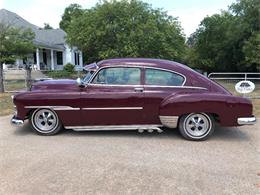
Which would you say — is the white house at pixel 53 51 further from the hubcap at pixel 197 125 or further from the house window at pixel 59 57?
the hubcap at pixel 197 125

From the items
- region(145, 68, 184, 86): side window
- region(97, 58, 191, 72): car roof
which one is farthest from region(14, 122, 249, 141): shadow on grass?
region(97, 58, 191, 72): car roof

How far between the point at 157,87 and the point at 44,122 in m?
2.44

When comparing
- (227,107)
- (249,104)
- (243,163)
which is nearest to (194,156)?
(243,163)

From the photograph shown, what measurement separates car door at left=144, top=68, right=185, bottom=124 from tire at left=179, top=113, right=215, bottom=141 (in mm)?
516

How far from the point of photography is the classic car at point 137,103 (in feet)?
19.4

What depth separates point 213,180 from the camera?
4.11 meters

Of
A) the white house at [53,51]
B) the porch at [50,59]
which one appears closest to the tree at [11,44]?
the porch at [50,59]

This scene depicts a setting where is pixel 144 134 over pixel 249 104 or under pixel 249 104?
under

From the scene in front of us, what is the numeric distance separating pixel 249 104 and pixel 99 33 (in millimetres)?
15893

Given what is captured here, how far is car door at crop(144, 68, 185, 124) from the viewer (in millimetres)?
6027

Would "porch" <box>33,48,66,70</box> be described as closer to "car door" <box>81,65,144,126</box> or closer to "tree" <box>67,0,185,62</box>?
"tree" <box>67,0,185,62</box>

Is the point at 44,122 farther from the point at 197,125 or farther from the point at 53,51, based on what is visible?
the point at 53,51

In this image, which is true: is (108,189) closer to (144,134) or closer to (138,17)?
(144,134)

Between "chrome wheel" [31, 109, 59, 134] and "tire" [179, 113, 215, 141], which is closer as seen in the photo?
"tire" [179, 113, 215, 141]
